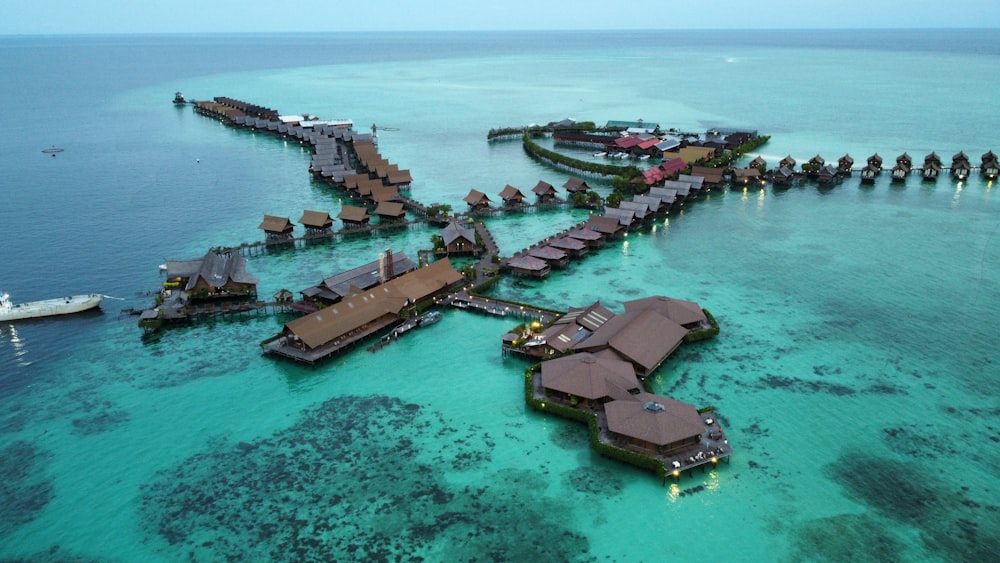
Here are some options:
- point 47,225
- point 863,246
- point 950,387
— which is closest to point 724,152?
point 863,246

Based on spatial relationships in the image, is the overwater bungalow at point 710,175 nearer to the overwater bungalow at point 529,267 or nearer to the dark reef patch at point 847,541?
the overwater bungalow at point 529,267

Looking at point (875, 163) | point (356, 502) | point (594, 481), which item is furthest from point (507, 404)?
point (875, 163)

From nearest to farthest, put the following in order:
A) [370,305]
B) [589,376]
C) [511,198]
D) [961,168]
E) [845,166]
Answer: [589,376]
[370,305]
[511,198]
[961,168]
[845,166]

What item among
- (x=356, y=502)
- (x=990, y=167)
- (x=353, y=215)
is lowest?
(x=356, y=502)

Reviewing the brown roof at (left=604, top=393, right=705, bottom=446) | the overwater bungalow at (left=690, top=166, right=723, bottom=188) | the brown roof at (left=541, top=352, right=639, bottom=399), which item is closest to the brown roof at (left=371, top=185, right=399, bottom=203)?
the overwater bungalow at (left=690, top=166, right=723, bottom=188)

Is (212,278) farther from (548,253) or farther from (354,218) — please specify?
(548,253)

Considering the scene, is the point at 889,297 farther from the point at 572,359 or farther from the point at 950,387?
the point at 572,359
